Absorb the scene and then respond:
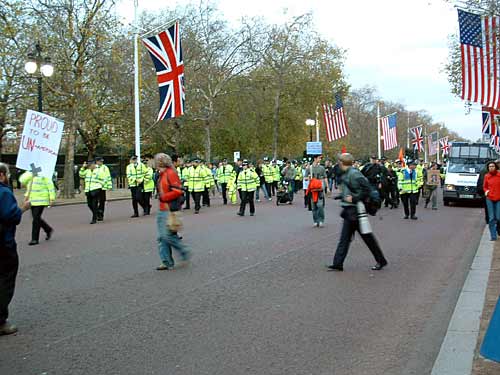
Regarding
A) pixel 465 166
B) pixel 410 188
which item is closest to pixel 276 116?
pixel 465 166

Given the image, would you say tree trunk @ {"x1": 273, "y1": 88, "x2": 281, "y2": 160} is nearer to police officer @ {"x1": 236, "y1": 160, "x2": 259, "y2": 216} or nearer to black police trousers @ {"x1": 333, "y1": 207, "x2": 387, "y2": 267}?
police officer @ {"x1": 236, "y1": 160, "x2": 259, "y2": 216}

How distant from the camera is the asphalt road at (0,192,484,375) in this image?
503 centimetres

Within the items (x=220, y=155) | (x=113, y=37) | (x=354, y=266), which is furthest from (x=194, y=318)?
(x=220, y=155)

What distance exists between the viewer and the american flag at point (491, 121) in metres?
22.9

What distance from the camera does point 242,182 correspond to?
61.9 feet

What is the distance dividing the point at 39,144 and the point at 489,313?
637 cm

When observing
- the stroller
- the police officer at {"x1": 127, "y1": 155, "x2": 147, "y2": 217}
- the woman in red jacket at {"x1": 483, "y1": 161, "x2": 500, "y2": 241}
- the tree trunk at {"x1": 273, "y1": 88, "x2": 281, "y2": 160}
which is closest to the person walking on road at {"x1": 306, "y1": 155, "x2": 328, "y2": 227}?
the woman in red jacket at {"x1": 483, "y1": 161, "x2": 500, "y2": 241}

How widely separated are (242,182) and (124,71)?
818 inches

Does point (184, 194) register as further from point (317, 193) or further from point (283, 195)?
point (283, 195)

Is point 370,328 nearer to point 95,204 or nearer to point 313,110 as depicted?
point 95,204

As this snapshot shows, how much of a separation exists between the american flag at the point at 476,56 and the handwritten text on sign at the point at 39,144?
922 centimetres

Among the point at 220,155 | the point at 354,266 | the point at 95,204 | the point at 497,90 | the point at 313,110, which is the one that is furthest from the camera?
the point at 220,155

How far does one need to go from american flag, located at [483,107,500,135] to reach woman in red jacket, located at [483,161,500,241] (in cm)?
1068

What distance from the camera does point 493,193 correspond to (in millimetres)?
12094
